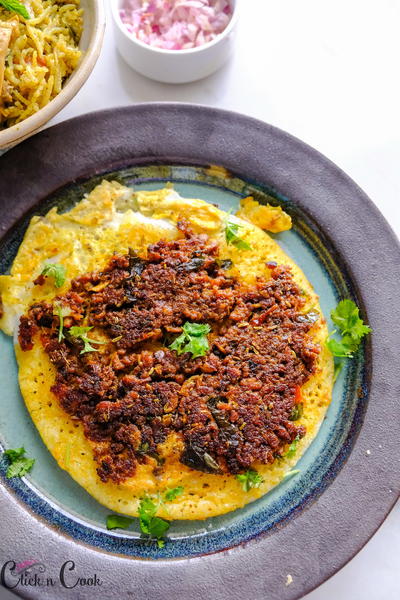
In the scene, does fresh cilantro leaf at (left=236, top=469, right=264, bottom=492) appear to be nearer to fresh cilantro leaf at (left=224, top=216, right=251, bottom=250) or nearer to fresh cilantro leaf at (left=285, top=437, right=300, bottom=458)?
fresh cilantro leaf at (left=285, top=437, right=300, bottom=458)

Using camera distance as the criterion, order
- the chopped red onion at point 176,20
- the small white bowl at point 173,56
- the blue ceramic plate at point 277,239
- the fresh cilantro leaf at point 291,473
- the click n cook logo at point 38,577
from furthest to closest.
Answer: the chopped red onion at point 176,20
the small white bowl at point 173,56
the fresh cilantro leaf at point 291,473
the blue ceramic plate at point 277,239
the click n cook logo at point 38,577

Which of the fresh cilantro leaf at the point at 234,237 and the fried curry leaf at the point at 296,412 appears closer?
the fried curry leaf at the point at 296,412

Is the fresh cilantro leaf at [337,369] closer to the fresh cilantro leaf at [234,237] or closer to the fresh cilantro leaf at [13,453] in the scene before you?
the fresh cilantro leaf at [234,237]

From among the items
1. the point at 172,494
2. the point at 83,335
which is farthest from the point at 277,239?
the point at 172,494

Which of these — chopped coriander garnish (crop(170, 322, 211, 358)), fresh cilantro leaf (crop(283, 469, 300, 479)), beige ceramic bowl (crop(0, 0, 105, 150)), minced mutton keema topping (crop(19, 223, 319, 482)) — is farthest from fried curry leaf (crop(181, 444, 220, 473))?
beige ceramic bowl (crop(0, 0, 105, 150))

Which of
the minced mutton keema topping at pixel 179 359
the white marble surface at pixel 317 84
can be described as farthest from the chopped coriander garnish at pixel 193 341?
the white marble surface at pixel 317 84

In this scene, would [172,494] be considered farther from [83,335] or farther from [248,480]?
[83,335]
